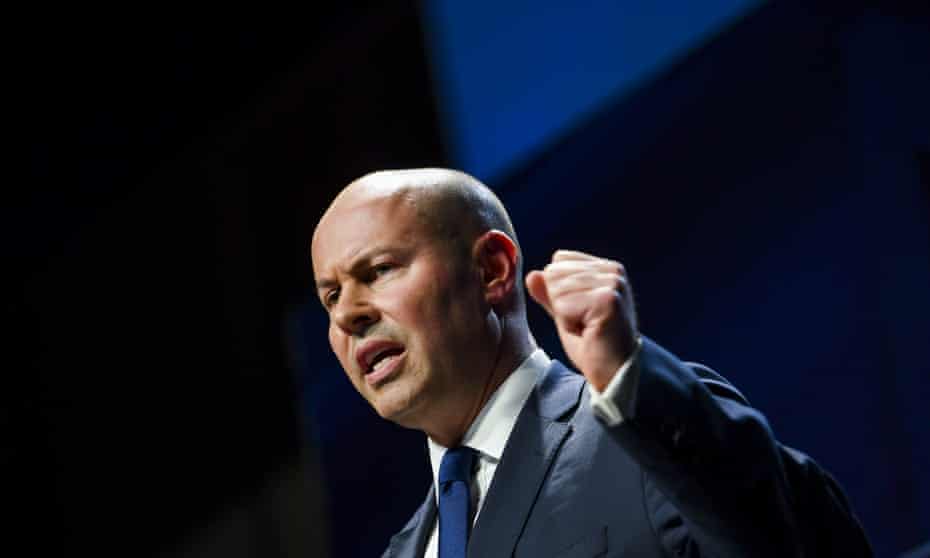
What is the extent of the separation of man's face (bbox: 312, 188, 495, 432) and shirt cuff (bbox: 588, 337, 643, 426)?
14.1 inches

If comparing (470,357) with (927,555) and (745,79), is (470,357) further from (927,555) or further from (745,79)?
(745,79)

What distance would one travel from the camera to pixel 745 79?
181 centimetres

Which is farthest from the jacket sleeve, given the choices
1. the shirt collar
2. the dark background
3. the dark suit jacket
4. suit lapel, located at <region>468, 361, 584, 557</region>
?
the dark background

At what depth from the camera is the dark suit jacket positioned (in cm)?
97

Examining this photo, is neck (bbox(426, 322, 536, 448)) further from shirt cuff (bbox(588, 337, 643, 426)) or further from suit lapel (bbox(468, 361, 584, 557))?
shirt cuff (bbox(588, 337, 643, 426))

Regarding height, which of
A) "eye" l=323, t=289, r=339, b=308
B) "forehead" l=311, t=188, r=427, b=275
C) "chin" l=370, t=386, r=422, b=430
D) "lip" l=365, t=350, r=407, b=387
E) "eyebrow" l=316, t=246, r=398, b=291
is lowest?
"chin" l=370, t=386, r=422, b=430

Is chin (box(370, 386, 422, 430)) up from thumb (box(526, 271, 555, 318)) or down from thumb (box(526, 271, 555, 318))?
down

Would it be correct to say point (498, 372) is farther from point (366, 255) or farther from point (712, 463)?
point (712, 463)

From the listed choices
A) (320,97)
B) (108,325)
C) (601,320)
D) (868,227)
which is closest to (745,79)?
(868,227)

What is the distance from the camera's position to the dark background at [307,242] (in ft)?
5.38

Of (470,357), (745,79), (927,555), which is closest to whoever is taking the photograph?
(470,357)

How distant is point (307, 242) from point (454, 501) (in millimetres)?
1781

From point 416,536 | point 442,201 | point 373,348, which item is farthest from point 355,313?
point 416,536

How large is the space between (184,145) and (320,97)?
0.56 meters
